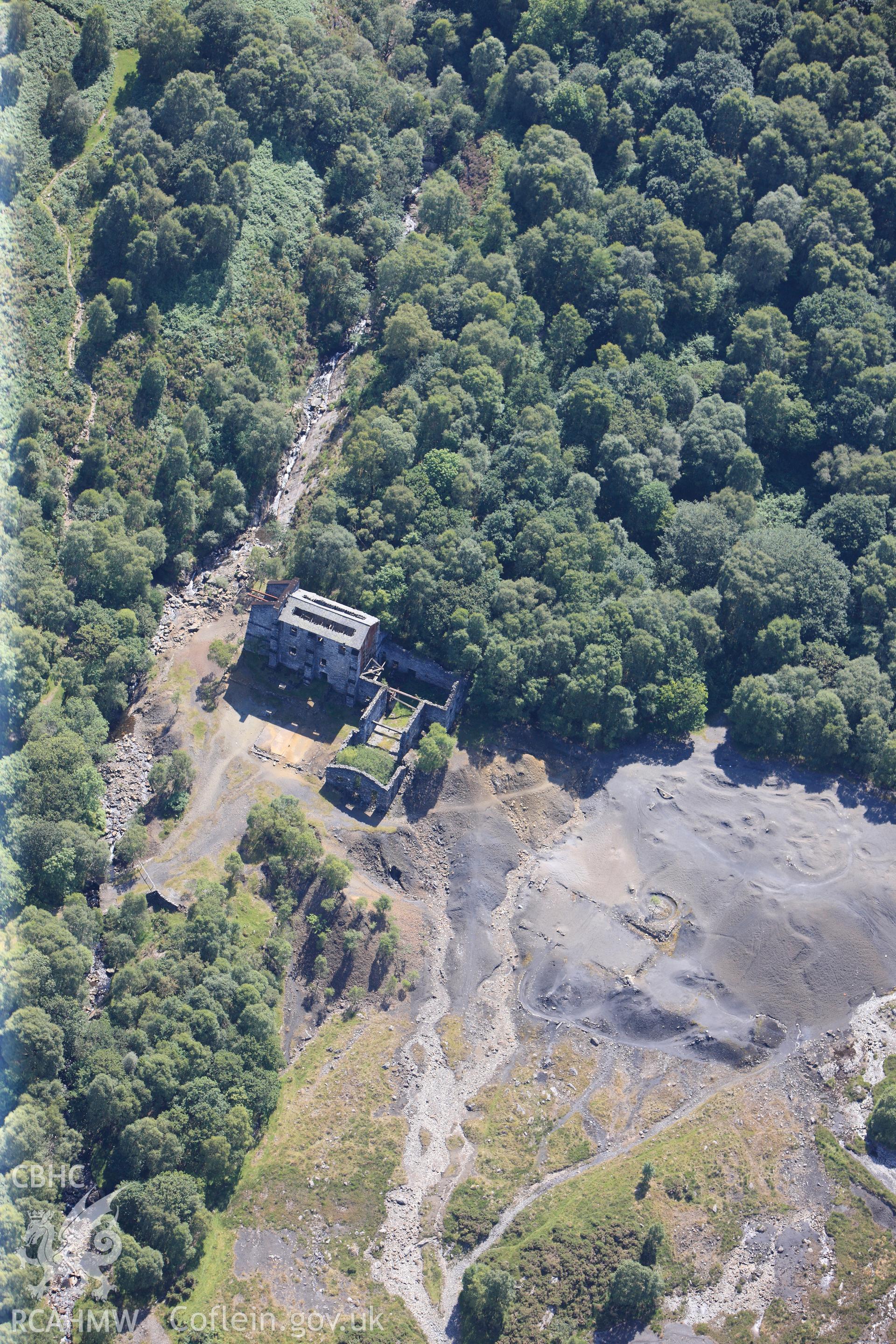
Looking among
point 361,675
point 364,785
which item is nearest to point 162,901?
point 364,785

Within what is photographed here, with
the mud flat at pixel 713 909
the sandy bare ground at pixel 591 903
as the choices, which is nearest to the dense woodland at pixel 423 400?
the sandy bare ground at pixel 591 903

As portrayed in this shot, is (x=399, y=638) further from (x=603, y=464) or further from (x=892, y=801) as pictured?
(x=892, y=801)

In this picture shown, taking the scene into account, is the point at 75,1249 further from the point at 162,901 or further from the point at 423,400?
the point at 423,400

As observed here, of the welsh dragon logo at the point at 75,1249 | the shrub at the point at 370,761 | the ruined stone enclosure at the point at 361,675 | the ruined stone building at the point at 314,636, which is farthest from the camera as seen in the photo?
the ruined stone building at the point at 314,636
